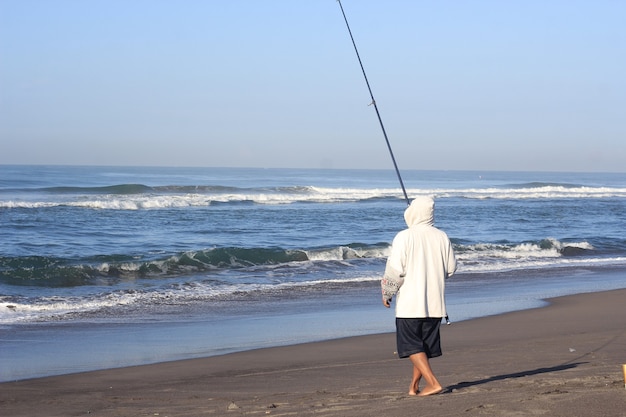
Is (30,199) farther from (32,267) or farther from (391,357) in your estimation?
(391,357)

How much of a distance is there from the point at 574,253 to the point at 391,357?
1305 cm

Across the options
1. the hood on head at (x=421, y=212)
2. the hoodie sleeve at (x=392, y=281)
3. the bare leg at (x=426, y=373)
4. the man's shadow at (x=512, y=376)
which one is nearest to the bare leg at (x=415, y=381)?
the bare leg at (x=426, y=373)

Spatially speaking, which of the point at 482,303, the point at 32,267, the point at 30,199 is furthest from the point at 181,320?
the point at 30,199

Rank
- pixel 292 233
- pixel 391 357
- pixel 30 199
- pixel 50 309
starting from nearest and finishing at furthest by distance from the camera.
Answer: pixel 391 357
pixel 50 309
pixel 292 233
pixel 30 199

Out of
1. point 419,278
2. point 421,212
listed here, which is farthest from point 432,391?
point 421,212

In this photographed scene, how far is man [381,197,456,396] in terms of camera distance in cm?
466

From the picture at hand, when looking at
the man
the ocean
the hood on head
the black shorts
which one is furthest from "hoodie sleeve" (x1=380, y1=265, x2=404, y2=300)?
the ocean

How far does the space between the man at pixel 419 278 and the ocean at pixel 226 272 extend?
2.91 metres

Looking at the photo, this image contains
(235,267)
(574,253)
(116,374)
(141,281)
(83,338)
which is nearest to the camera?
(116,374)

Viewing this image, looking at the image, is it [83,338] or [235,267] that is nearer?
[83,338]

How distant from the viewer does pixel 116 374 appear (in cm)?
627

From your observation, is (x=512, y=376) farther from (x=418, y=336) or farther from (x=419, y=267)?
(x=419, y=267)

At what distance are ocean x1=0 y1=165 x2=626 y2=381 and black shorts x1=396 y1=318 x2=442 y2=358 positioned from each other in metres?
2.85

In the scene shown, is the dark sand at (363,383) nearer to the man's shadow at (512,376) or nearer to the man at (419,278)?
the man's shadow at (512,376)
